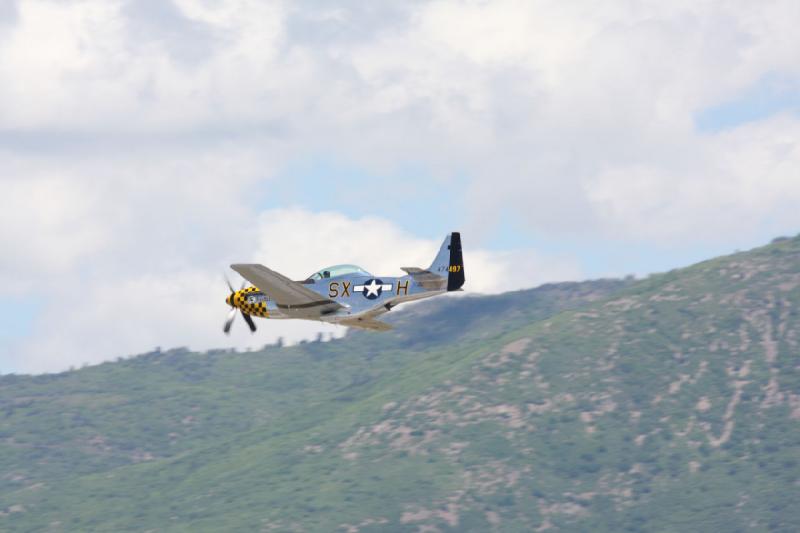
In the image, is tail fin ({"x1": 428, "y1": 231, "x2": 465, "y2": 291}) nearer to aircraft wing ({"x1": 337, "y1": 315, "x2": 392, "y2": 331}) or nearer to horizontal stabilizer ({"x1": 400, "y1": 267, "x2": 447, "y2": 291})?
horizontal stabilizer ({"x1": 400, "y1": 267, "x2": 447, "y2": 291})

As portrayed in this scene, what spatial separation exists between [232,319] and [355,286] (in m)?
8.62

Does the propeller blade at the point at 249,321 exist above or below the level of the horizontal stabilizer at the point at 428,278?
below

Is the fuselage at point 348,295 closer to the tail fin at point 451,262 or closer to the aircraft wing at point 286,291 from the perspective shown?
the aircraft wing at point 286,291

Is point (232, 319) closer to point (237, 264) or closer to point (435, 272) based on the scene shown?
point (237, 264)

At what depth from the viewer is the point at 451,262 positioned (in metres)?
87.9

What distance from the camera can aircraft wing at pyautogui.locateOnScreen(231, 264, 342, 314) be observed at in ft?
286

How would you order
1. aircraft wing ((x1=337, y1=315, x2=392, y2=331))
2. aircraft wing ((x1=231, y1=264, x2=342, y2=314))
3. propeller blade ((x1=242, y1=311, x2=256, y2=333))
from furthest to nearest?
propeller blade ((x1=242, y1=311, x2=256, y2=333)) < aircraft wing ((x1=337, y1=315, x2=392, y2=331)) < aircraft wing ((x1=231, y1=264, x2=342, y2=314))

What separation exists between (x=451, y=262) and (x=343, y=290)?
7730mm

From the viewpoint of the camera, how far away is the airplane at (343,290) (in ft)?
288

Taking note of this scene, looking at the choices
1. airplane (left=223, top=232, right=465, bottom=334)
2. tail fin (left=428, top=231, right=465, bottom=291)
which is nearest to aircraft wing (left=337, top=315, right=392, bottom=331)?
airplane (left=223, top=232, right=465, bottom=334)

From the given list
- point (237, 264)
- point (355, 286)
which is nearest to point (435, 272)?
point (355, 286)

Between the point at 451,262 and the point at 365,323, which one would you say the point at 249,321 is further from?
the point at 451,262

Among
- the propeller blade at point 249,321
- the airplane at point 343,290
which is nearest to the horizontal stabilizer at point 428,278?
the airplane at point 343,290

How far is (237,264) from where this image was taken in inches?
3383
